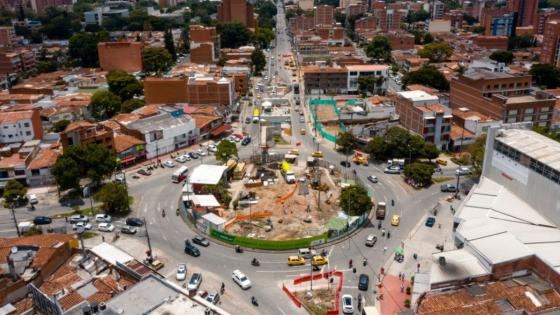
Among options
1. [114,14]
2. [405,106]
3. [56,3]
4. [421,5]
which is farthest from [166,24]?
[405,106]

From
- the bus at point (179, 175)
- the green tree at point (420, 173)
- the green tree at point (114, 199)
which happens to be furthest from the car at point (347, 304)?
the bus at point (179, 175)

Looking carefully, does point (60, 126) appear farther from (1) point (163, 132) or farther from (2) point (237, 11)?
(2) point (237, 11)

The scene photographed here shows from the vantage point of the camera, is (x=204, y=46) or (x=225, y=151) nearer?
(x=225, y=151)

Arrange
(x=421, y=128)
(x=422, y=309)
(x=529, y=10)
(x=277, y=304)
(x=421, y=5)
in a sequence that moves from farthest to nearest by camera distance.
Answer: (x=421, y=5), (x=529, y=10), (x=421, y=128), (x=277, y=304), (x=422, y=309)

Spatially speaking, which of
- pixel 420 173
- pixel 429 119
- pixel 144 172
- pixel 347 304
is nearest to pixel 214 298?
pixel 347 304

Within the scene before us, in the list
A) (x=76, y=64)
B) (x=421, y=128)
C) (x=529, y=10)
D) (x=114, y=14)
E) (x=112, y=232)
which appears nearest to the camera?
(x=112, y=232)

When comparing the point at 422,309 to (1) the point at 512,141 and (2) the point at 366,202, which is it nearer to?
(2) the point at 366,202

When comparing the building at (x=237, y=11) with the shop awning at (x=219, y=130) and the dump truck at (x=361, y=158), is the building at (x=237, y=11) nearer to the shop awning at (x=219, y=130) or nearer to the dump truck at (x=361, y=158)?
the shop awning at (x=219, y=130)
